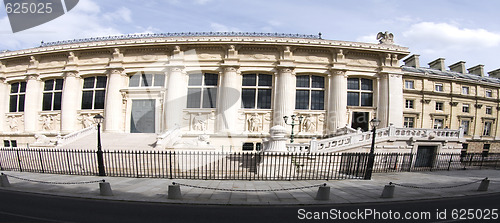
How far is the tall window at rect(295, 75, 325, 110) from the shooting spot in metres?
25.1

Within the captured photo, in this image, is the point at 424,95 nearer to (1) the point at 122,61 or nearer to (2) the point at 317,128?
(2) the point at 317,128

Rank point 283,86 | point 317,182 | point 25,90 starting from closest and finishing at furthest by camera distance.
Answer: point 317,182
point 283,86
point 25,90

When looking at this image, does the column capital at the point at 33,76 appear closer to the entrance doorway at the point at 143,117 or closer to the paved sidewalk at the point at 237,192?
the entrance doorway at the point at 143,117

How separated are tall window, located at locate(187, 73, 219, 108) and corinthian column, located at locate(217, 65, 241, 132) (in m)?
1.19

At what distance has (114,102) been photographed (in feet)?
81.9

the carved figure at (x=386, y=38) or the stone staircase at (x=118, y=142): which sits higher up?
the carved figure at (x=386, y=38)

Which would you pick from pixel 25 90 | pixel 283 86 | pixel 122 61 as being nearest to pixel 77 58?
pixel 122 61

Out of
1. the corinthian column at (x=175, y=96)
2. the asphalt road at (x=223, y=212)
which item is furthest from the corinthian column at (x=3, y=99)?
the asphalt road at (x=223, y=212)

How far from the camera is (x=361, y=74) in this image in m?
25.2

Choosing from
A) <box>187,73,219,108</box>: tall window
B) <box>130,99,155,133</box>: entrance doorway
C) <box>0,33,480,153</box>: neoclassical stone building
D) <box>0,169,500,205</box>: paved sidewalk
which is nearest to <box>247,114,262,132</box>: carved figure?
<box>0,33,480,153</box>: neoclassical stone building

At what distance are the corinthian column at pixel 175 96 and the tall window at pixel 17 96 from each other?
20394 mm

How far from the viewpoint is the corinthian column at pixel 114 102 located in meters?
24.5

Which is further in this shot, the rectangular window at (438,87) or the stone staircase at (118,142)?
the rectangular window at (438,87)

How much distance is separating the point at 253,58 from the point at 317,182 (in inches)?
678
